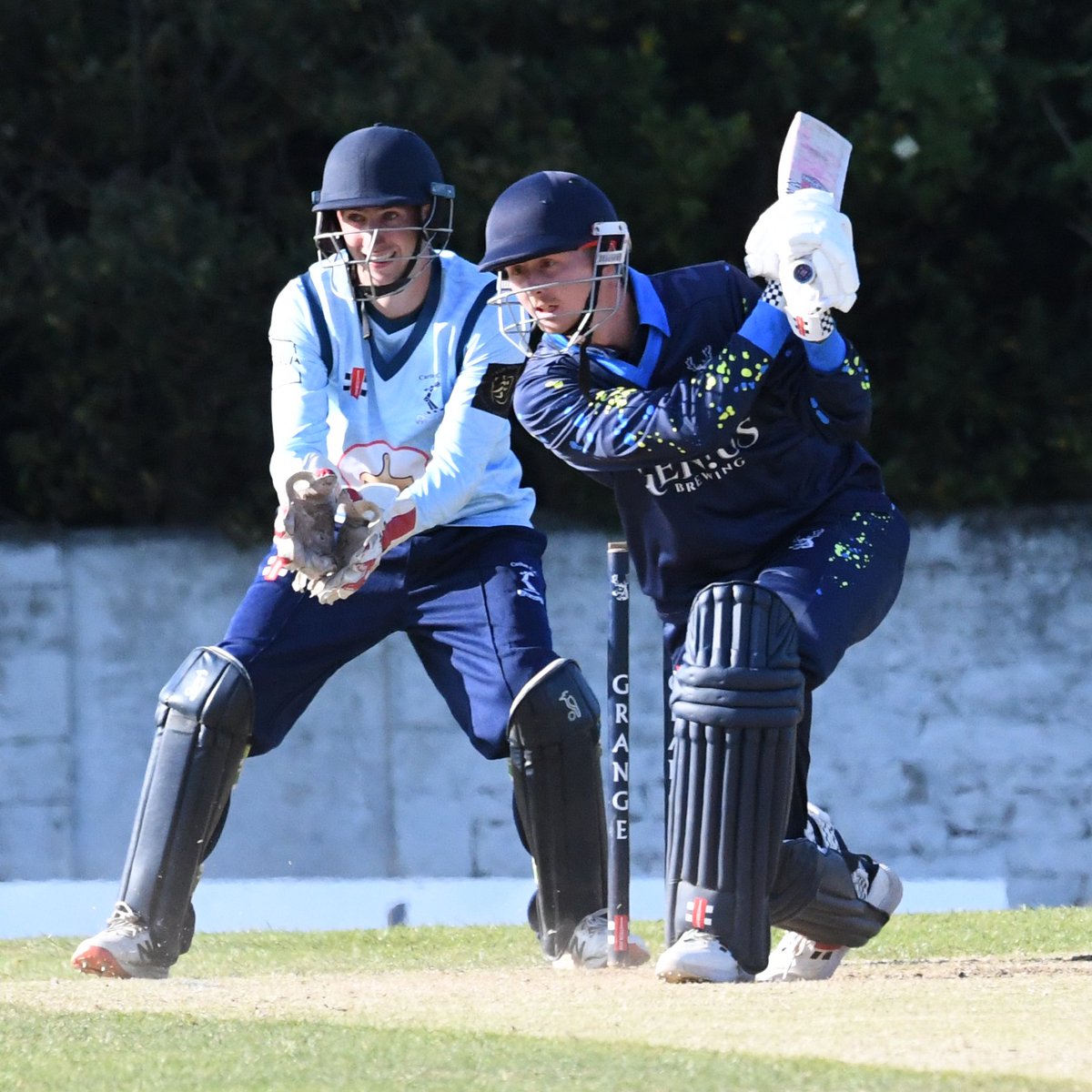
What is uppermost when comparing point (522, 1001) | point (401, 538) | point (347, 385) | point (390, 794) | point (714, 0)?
point (714, 0)

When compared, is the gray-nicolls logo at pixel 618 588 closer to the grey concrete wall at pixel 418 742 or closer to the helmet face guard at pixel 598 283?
the helmet face guard at pixel 598 283

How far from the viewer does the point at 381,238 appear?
485cm

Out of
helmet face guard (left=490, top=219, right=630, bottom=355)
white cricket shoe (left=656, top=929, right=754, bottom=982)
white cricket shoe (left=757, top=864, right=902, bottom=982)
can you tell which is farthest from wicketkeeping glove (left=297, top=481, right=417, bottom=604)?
white cricket shoe (left=757, top=864, right=902, bottom=982)

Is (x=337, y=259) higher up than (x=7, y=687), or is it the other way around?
(x=337, y=259)

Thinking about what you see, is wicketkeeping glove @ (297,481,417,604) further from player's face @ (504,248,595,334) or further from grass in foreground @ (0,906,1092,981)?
grass in foreground @ (0,906,1092,981)

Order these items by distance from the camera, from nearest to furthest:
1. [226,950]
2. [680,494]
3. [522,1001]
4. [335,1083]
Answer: [335,1083] < [522,1001] < [680,494] < [226,950]

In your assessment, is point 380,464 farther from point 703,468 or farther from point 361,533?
point 703,468

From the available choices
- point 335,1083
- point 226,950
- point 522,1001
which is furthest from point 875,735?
point 335,1083

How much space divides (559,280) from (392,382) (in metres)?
0.67

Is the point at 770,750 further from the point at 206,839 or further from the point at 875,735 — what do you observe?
the point at 875,735

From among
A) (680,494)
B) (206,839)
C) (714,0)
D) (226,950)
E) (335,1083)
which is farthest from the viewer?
(714,0)

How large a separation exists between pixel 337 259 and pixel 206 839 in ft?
4.16

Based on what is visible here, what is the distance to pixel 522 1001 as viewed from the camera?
12.9 ft

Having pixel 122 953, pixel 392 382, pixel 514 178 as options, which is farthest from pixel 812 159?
pixel 514 178
